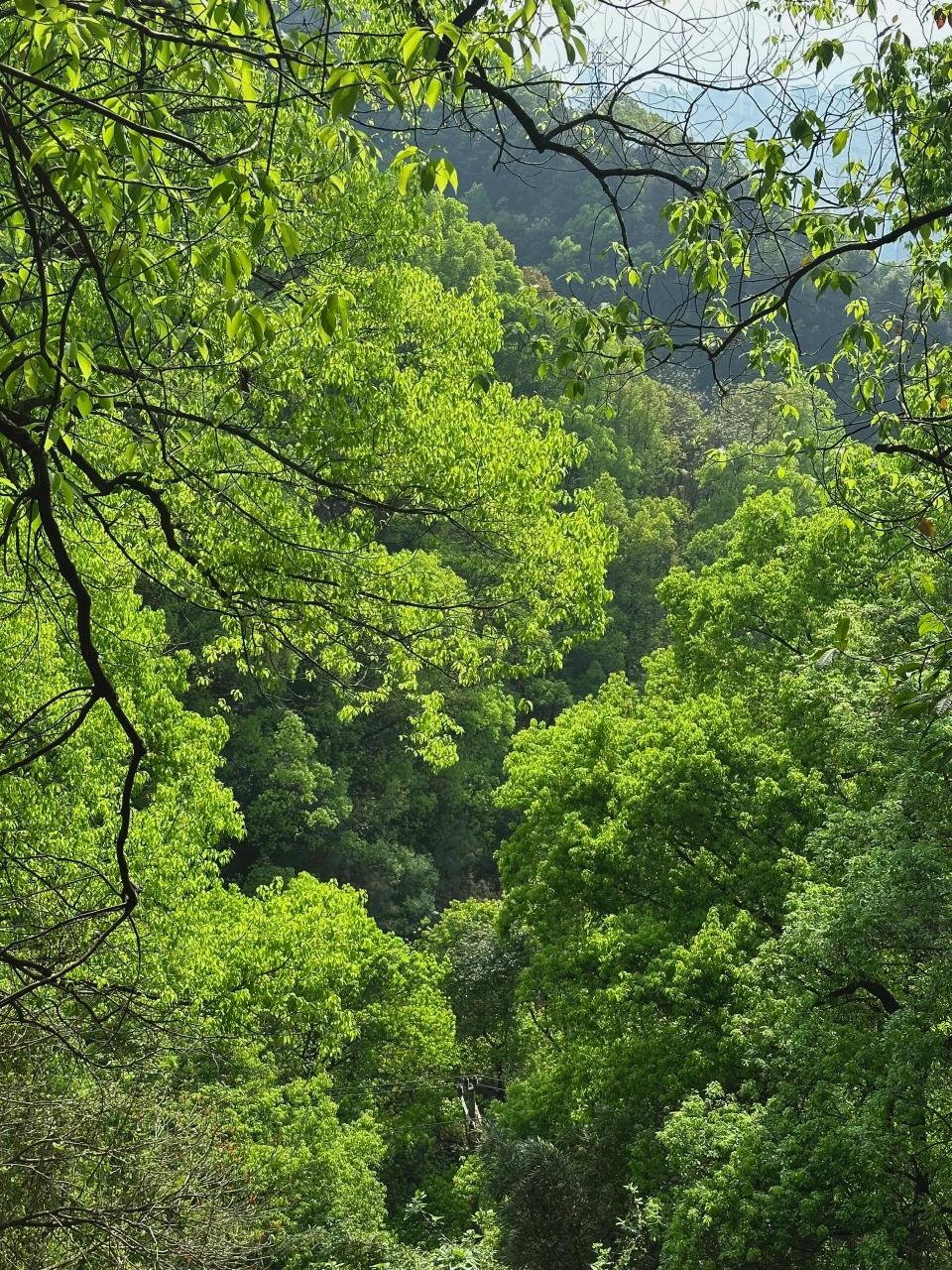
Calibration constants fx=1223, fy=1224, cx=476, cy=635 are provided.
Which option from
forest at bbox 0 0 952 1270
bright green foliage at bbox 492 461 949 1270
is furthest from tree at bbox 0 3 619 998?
bright green foliage at bbox 492 461 949 1270

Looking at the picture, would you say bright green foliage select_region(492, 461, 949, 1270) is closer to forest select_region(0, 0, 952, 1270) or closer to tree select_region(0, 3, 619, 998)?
forest select_region(0, 0, 952, 1270)

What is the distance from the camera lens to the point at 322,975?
660 inches

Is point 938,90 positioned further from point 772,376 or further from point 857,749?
point 772,376

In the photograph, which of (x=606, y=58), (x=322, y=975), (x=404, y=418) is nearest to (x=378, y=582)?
(x=404, y=418)

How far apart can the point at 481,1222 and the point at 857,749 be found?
8.58 m

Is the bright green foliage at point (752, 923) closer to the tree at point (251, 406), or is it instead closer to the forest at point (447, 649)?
the forest at point (447, 649)

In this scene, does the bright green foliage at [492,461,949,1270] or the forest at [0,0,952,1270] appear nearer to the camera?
the forest at [0,0,952,1270]

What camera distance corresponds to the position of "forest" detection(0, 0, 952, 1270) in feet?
12.6

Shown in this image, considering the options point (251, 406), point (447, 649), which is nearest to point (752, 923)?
point (447, 649)

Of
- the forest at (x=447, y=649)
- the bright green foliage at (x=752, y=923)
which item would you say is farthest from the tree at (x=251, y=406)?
the bright green foliage at (x=752, y=923)

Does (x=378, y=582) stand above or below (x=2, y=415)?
above

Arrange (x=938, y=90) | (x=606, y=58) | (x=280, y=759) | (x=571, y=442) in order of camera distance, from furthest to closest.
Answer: (x=280, y=759), (x=571, y=442), (x=938, y=90), (x=606, y=58)

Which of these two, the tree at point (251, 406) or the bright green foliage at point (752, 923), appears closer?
the tree at point (251, 406)

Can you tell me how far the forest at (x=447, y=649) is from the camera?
383 centimetres
